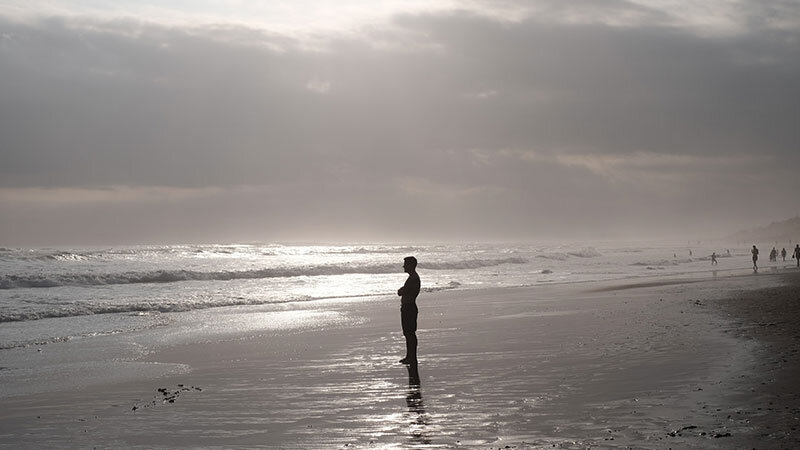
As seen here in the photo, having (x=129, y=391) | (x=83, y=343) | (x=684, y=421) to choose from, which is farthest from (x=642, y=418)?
(x=83, y=343)

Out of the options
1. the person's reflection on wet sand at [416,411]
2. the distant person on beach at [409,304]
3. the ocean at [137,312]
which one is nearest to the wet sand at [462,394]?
the person's reflection on wet sand at [416,411]

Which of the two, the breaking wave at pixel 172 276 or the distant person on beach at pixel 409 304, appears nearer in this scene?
the distant person on beach at pixel 409 304

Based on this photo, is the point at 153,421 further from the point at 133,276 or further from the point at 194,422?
the point at 133,276

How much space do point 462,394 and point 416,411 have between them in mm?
1251

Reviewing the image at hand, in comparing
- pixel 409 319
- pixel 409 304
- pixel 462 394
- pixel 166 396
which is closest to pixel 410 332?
pixel 409 319

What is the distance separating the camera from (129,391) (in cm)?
1155

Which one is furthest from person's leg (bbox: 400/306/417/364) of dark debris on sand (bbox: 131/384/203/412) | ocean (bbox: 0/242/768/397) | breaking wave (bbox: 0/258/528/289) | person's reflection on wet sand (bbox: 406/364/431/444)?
breaking wave (bbox: 0/258/528/289)

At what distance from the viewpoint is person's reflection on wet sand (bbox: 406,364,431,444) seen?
7809 mm

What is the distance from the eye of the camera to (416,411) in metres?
9.12

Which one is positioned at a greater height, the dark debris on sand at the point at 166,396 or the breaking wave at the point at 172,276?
the breaking wave at the point at 172,276

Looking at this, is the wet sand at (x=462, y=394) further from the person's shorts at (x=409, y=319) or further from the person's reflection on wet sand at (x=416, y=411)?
the person's shorts at (x=409, y=319)

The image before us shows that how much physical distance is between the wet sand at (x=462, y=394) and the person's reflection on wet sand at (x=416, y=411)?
28 millimetres

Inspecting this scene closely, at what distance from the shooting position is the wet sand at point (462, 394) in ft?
25.8

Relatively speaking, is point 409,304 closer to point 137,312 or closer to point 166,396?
point 166,396
